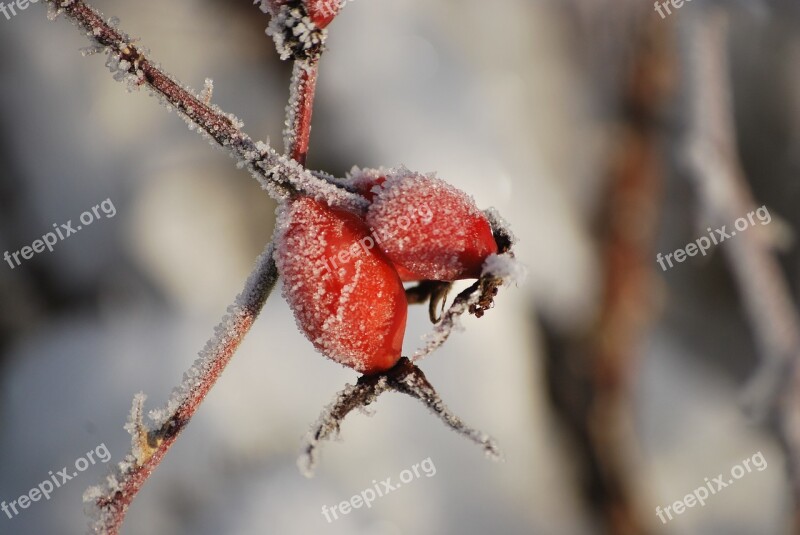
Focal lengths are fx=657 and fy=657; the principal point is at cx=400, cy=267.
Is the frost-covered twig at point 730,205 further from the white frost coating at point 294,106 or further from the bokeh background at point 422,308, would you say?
the white frost coating at point 294,106

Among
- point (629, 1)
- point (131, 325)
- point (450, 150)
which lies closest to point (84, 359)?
point (131, 325)

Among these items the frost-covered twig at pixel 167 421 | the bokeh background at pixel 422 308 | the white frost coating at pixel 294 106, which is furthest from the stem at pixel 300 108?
the bokeh background at pixel 422 308

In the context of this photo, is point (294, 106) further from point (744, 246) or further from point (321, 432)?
point (744, 246)

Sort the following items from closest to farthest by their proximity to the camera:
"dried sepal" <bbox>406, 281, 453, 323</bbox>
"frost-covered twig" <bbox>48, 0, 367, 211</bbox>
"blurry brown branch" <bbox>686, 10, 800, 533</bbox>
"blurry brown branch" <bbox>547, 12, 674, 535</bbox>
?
"frost-covered twig" <bbox>48, 0, 367, 211</bbox>, "dried sepal" <bbox>406, 281, 453, 323</bbox>, "blurry brown branch" <bbox>686, 10, 800, 533</bbox>, "blurry brown branch" <bbox>547, 12, 674, 535</bbox>

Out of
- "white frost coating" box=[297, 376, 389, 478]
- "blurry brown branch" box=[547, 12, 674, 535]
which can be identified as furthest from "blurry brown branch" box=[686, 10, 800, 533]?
"white frost coating" box=[297, 376, 389, 478]

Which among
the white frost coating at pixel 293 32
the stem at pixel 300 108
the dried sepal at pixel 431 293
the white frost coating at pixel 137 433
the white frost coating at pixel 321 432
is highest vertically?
the white frost coating at pixel 293 32

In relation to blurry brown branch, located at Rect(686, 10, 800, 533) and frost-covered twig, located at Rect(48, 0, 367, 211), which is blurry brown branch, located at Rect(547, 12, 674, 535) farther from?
frost-covered twig, located at Rect(48, 0, 367, 211)
